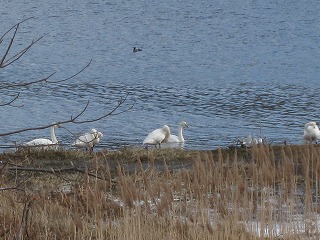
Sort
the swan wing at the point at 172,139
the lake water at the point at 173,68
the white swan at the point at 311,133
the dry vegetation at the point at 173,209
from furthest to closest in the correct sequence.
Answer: the lake water at the point at 173,68 → the swan wing at the point at 172,139 → the white swan at the point at 311,133 → the dry vegetation at the point at 173,209

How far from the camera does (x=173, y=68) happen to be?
90.4 feet

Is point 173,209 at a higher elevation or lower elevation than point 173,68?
lower

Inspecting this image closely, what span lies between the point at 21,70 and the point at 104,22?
50.5 feet

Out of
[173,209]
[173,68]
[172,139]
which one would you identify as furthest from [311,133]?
[173,68]

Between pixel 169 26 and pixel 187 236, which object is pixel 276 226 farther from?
pixel 169 26

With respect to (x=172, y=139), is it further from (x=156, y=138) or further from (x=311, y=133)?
(x=311, y=133)

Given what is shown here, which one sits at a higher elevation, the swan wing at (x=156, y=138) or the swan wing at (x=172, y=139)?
the swan wing at (x=156, y=138)

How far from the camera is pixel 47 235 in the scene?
19.6 ft

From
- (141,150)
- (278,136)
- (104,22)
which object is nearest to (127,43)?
(104,22)

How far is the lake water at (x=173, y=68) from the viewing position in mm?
18016

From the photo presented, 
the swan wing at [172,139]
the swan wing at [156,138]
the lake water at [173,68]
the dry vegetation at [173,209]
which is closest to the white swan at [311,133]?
the lake water at [173,68]

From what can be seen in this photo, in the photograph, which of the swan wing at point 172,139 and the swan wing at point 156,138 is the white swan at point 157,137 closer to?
the swan wing at point 156,138

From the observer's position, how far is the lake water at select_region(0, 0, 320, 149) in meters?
18.0

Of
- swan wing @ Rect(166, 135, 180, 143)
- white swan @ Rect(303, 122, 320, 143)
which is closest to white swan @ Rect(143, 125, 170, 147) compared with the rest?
swan wing @ Rect(166, 135, 180, 143)
